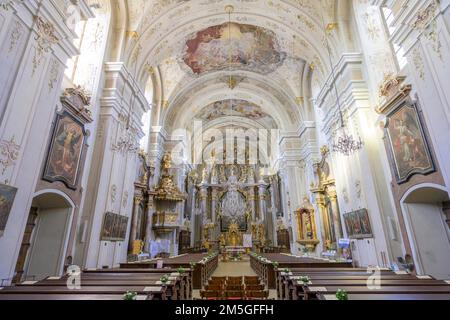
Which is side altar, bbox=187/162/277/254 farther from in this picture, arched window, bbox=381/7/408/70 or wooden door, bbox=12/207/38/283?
arched window, bbox=381/7/408/70

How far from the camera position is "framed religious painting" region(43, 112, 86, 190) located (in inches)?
223

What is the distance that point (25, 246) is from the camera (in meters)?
5.93

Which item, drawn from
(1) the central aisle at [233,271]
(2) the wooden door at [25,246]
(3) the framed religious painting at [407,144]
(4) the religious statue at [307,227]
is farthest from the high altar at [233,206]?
(3) the framed religious painting at [407,144]

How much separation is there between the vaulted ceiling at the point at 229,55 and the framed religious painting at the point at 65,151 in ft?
13.5

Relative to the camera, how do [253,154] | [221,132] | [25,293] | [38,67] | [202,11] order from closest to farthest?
[25,293]
[38,67]
[202,11]
[221,132]
[253,154]

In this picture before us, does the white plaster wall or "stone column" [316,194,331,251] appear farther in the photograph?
"stone column" [316,194,331,251]

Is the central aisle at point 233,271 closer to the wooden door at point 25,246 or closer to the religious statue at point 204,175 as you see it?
the wooden door at point 25,246

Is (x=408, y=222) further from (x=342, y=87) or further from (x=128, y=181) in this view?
(x=128, y=181)

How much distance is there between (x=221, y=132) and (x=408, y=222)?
1834cm

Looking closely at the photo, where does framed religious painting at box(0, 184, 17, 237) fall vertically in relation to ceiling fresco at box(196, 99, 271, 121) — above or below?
below

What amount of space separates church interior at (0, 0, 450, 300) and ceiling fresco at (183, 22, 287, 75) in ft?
0.26

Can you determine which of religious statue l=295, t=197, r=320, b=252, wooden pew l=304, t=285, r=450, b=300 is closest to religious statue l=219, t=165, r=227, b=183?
religious statue l=295, t=197, r=320, b=252

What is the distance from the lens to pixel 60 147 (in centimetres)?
596
